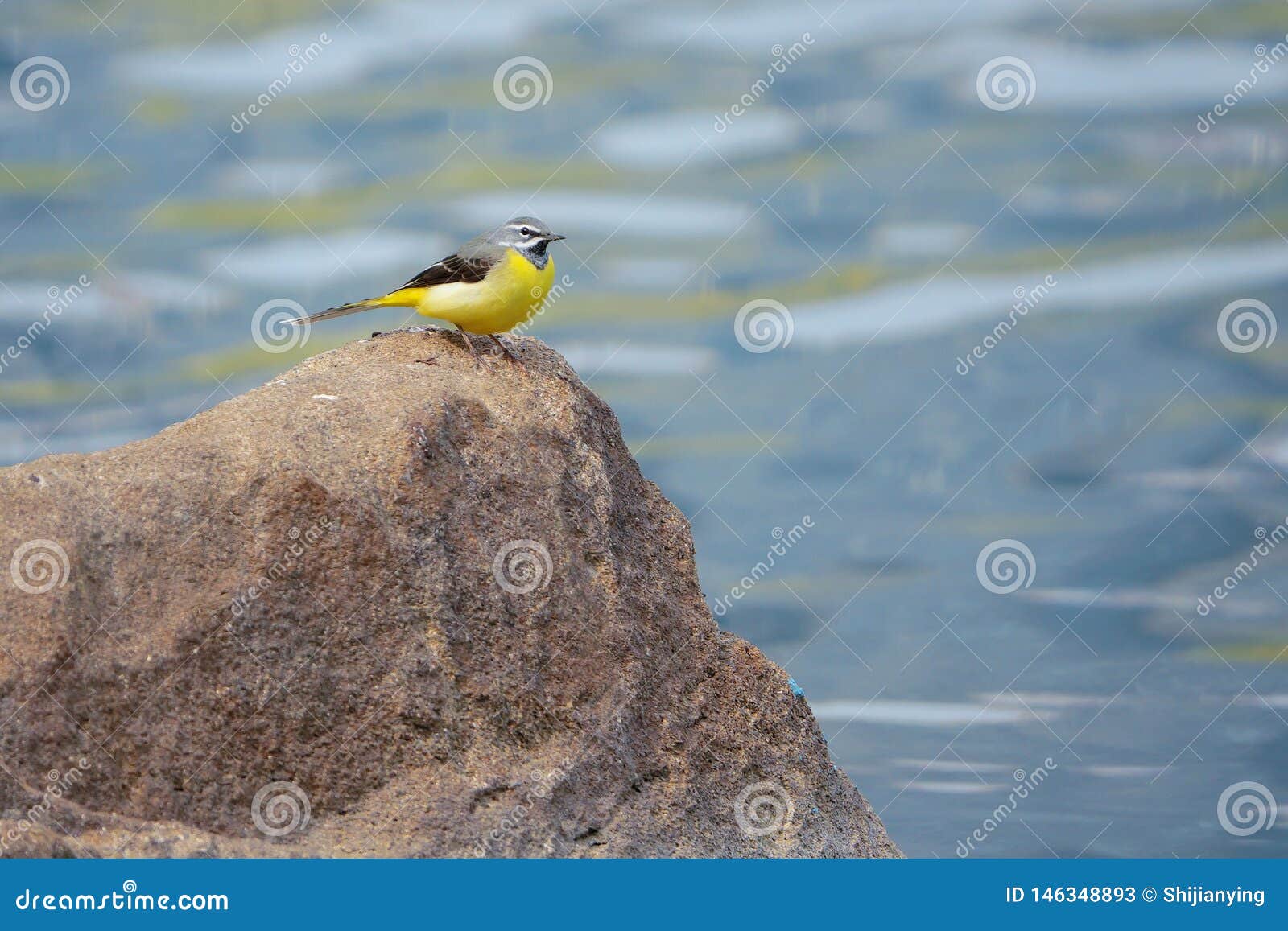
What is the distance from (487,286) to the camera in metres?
8.58

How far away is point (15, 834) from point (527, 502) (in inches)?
132

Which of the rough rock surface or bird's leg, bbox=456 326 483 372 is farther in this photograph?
bird's leg, bbox=456 326 483 372

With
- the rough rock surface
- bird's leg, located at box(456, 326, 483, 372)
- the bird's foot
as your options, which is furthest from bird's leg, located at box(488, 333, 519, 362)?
the rough rock surface

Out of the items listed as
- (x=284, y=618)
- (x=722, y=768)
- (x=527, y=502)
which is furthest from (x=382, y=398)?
(x=722, y=768)

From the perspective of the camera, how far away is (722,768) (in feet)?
25.5

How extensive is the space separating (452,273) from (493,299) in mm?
413

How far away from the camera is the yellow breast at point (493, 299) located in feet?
28.1

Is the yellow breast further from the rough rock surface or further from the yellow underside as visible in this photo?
the rough rock surface

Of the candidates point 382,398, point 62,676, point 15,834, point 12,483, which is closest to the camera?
point 15,834

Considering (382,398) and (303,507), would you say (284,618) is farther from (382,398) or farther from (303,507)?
(382,398)

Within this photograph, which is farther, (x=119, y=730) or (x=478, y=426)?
(x=478, y=426)

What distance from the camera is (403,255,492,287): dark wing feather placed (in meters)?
8.69

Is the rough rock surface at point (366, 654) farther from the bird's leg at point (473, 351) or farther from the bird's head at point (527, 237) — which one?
the bird's head at point (527, 237)

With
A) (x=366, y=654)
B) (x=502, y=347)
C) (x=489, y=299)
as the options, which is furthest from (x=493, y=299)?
(x=366, y=654)
